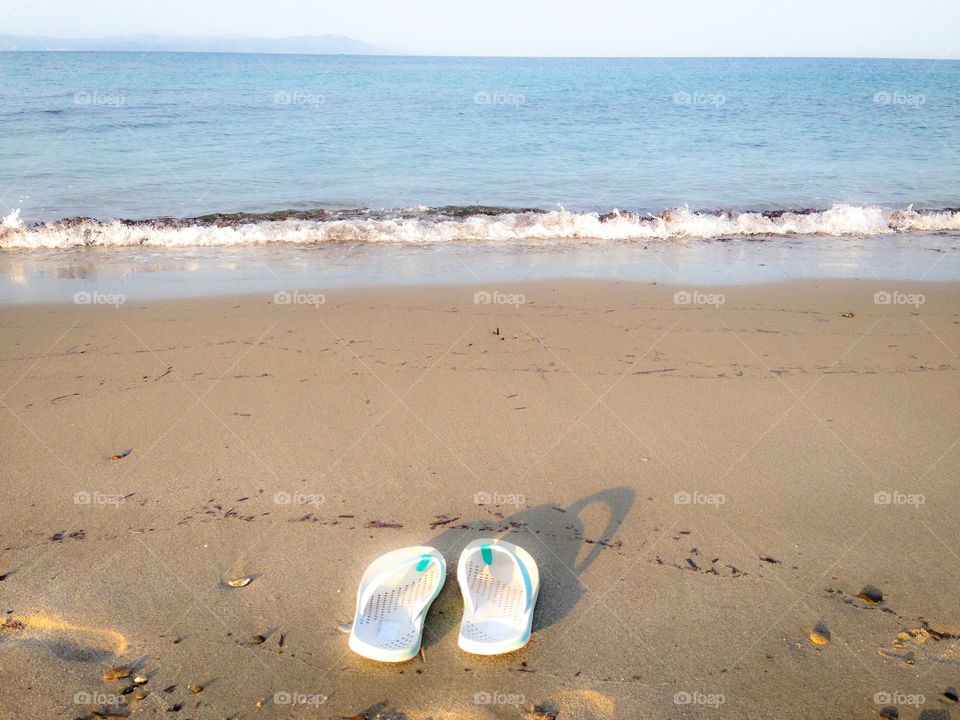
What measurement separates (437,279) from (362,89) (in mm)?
27262

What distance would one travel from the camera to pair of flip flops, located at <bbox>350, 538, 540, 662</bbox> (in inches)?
103

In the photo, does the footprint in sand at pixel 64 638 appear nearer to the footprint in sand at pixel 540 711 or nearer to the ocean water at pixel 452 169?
the footprint in sand at pixel 540 711

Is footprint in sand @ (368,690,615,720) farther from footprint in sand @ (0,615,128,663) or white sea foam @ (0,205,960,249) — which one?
white sea foam @ (0,205,960,249)

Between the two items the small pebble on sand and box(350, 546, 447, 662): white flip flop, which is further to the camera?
the small pebble on sand

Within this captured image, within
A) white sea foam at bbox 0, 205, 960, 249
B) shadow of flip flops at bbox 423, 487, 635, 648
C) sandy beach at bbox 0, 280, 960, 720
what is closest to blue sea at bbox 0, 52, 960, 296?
white sea foam at bbox 0, 205, 960, 249

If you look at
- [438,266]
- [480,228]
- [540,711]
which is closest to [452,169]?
[480,228]

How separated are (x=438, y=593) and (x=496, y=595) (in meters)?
0.24

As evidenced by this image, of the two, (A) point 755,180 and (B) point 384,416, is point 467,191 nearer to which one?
(A) point 755,180

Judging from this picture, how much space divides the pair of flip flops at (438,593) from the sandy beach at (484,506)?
8 centimetres

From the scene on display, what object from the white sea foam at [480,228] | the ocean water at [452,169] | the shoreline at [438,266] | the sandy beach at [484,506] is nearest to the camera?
the sandy beach at [484,506]

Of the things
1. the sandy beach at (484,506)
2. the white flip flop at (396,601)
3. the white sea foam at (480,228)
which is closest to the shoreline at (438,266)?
the white sea foam at (480,228)

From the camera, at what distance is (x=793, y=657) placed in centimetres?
265

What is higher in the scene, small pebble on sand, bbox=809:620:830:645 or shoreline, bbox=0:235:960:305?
shoreline, bbox=0:235:960:305

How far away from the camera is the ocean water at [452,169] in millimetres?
10047
